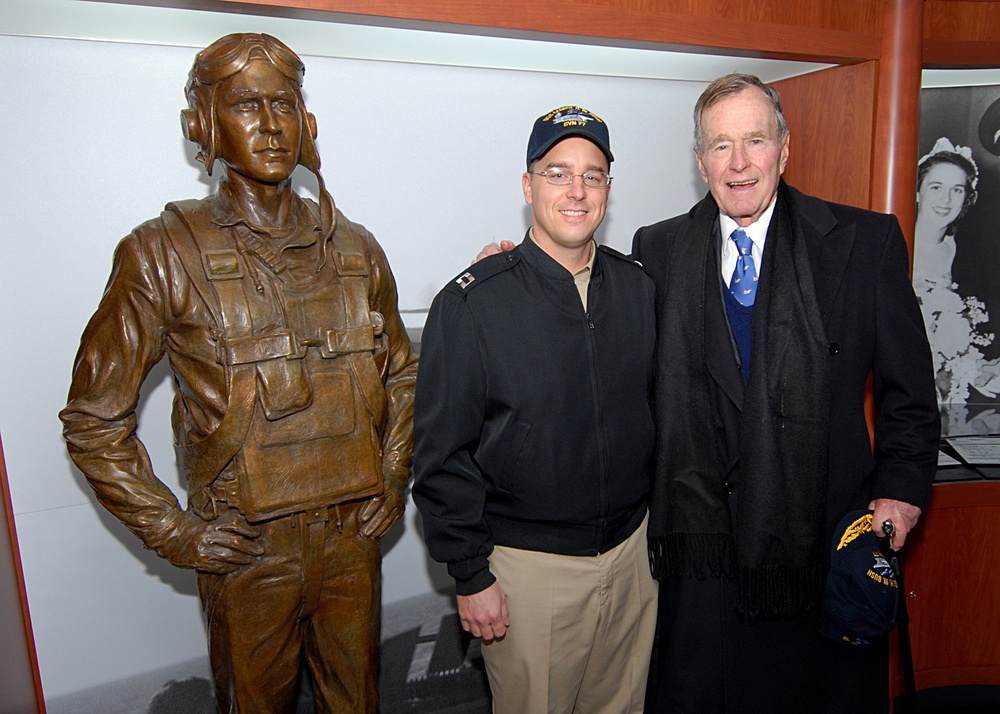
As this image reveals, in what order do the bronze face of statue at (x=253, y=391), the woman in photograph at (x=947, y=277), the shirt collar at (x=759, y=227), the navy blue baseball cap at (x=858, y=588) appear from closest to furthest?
the bronze face of statue at (x=253, y=391) → the navy blue baseball cap at (x=858, y=588) → the shirt collar at (x=759, y=227) → the woman in photograph at (x=947, y=277)

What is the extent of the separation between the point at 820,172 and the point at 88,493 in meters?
3.13

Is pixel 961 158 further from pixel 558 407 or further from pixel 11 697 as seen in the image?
pixel 11 697

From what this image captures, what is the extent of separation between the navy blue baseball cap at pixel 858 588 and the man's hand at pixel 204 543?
5.17ft

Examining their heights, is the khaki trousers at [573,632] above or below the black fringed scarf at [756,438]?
below

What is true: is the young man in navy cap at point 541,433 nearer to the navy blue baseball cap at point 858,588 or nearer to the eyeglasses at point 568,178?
the eyeglasses at point 568,178

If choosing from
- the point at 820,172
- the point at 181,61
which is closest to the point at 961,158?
the point at 820,172

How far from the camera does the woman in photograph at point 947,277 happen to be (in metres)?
3.78

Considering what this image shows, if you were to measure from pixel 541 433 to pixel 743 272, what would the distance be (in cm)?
79

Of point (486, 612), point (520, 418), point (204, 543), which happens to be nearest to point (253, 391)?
point (204, 543)

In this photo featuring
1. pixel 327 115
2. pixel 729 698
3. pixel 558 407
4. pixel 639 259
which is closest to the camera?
pixel 558 407

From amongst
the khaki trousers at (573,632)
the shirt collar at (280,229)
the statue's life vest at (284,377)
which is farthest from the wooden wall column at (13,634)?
the khaki trousers at (573,632)

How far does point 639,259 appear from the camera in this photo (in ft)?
8.38

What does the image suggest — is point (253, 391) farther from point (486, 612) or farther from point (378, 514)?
point (486, 612)

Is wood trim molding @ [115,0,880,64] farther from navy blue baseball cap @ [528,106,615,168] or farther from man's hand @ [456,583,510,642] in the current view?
man's hand @ [456,583,510,642]
